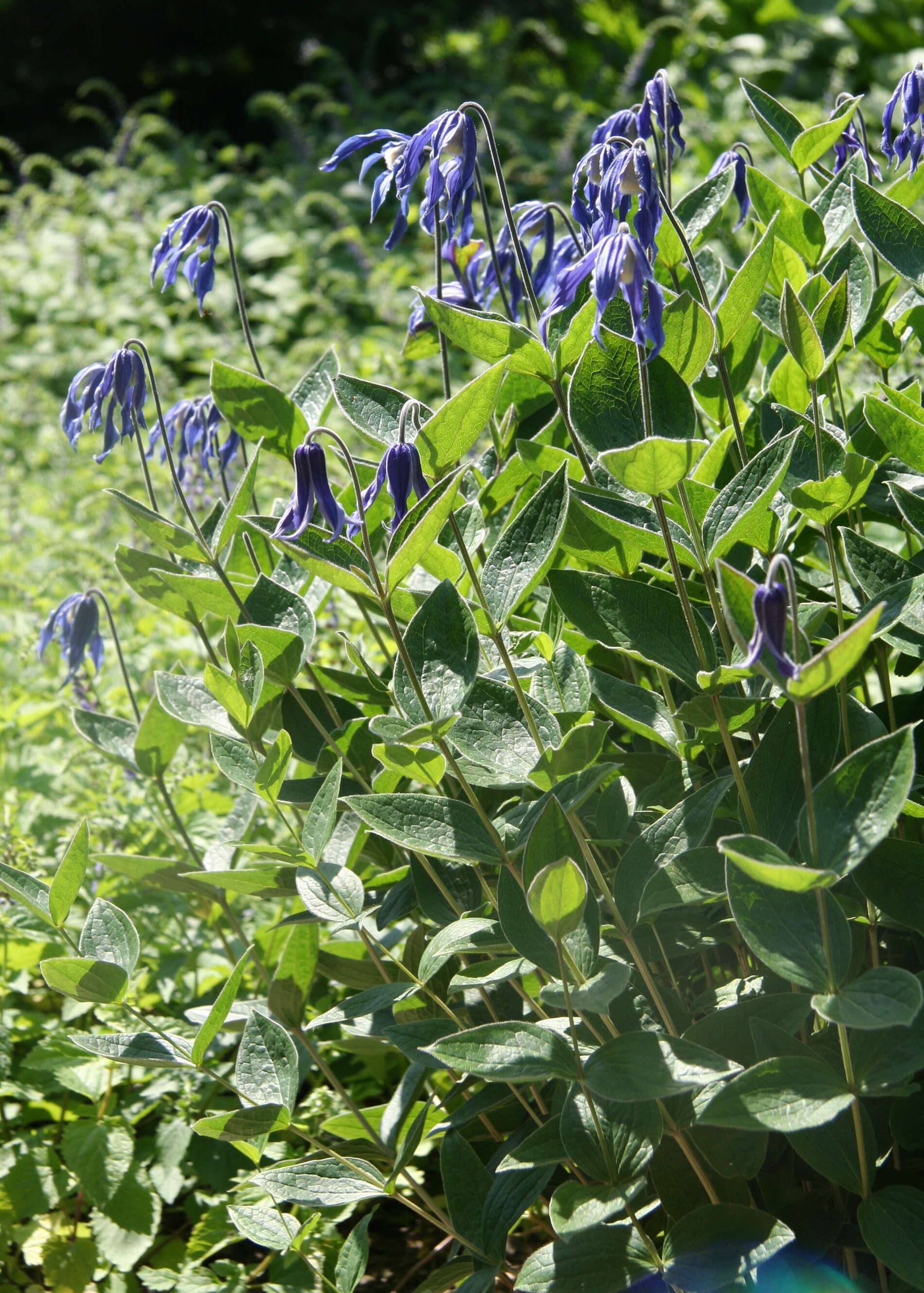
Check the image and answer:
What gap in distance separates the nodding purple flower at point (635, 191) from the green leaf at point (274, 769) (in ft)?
2.07

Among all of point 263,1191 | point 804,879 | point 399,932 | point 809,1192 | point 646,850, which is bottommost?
point 263,1191

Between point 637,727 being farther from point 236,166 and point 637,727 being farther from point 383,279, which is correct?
point 236,166

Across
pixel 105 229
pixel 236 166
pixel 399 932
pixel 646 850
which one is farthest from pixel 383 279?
pixel 646 850

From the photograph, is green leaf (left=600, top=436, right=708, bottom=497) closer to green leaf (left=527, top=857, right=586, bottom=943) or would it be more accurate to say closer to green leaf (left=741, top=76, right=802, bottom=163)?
green leaf (left=527, top=857, right=586, bottom=943)

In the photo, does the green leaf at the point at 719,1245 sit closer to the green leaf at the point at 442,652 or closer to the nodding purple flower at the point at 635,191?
the green leaf at the point at 442,652

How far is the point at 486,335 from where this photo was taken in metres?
1.24

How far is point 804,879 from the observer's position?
A: 896 millimetres

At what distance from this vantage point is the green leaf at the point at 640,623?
3.98 feet

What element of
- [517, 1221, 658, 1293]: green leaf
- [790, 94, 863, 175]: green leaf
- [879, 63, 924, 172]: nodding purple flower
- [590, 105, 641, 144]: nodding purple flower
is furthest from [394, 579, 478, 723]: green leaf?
[879, 63, 924, 172]: nodding purple flower

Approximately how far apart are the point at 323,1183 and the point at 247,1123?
0.53 ft

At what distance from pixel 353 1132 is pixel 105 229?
6.95 m

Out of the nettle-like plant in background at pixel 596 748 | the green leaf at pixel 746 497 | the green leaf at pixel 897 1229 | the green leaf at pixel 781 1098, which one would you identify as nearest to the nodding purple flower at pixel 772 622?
the nettle-like plant in background at pixel 596 748

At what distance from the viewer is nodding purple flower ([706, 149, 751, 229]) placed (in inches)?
63.2

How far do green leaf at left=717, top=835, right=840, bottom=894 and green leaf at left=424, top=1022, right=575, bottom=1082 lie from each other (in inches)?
11.3
